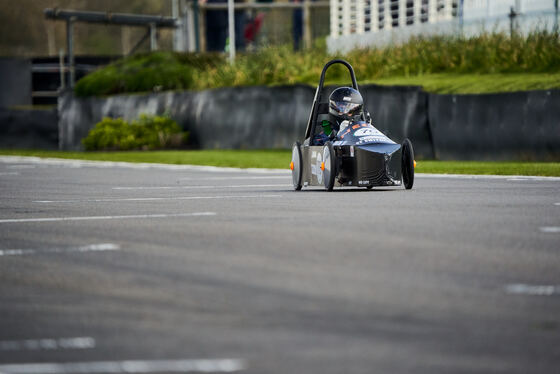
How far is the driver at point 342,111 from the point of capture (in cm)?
1543

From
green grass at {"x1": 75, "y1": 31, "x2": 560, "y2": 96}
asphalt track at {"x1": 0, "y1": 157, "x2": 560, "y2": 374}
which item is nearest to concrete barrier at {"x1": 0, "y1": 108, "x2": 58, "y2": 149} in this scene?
green grass at {"x1": 75, "y1": 31, "x2": 560, "y2": 96}

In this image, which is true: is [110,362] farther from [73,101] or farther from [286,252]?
[73,101]

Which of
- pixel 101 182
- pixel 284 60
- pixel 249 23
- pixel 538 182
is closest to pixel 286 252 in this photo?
pixel 538 182

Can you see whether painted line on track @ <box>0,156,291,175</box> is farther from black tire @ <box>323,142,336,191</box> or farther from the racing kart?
black tire @ <box>323,142,336,191</box>

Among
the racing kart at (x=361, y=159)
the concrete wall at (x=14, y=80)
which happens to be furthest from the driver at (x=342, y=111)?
the concrete wall at (x=14, y=80)

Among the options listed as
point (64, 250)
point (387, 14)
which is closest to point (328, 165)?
point (64, 250)

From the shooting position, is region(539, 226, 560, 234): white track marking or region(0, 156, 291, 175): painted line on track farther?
region(0, 156, 291, 175): painted line on track

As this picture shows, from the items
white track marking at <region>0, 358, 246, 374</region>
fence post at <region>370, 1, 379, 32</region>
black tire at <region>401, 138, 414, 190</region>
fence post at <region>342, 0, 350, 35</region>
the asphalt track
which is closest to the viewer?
white track marking at <region>0, 358, 246, 374</region>

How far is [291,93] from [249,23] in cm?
3098

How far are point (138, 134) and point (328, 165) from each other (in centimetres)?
2315

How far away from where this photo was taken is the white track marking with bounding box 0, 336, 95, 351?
5.21 meters

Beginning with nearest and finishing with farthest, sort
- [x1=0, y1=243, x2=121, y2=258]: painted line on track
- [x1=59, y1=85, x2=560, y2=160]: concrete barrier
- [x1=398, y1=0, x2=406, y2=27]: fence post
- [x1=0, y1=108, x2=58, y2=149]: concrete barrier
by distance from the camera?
[x1=0, y1=243, x2=121, y2=258]: painted line on track
[x1=59, y1=85, x2=560, y2=160]: concrete barrier
[x1=398, y1=0, x2=406, y2=27]: fence post
[x1=0, y1=108, x2=58, y2=149]: concrete barrier

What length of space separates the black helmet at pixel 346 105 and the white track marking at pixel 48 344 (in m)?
10.4

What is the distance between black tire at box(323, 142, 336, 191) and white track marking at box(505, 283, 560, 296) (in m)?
7.99
